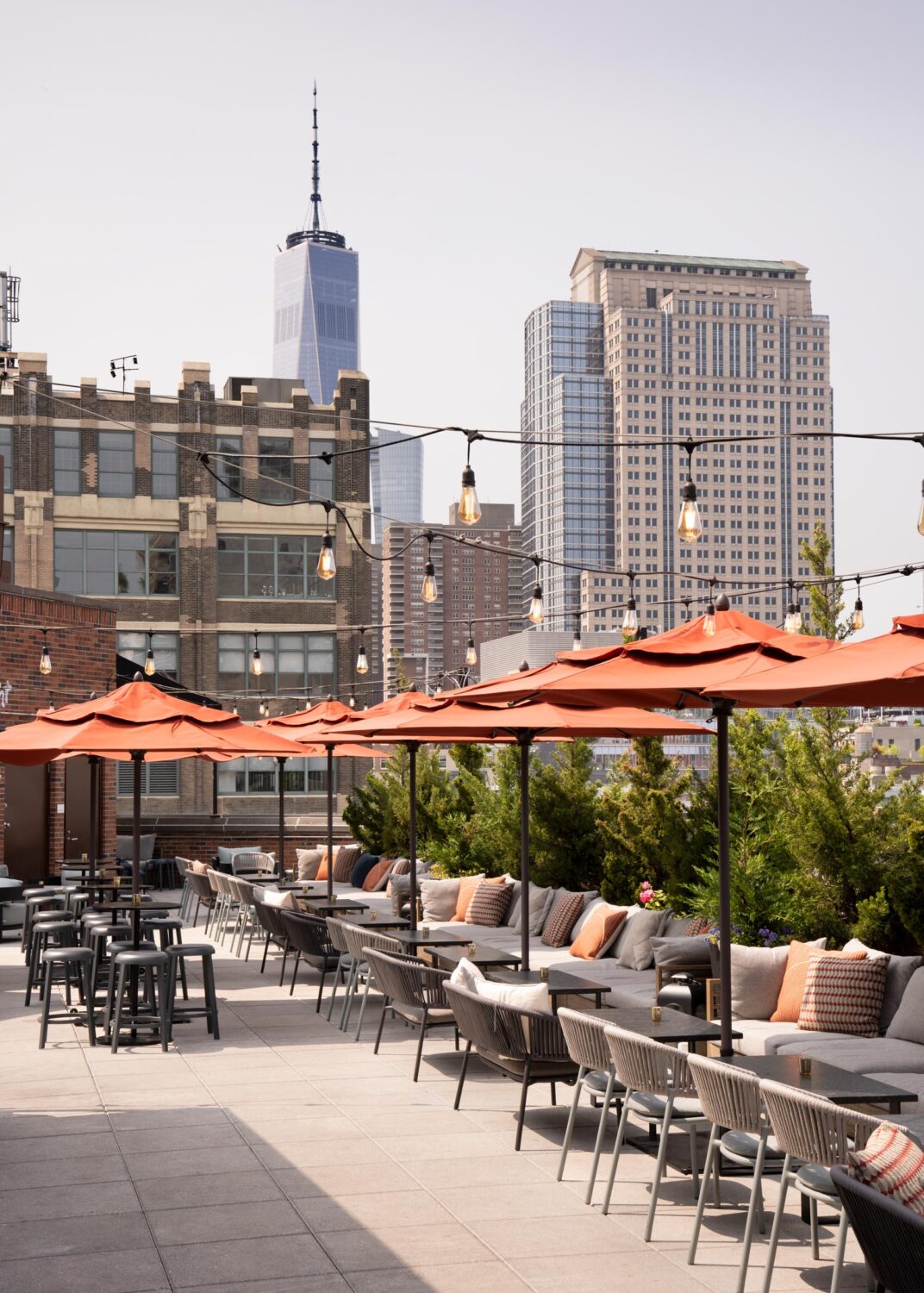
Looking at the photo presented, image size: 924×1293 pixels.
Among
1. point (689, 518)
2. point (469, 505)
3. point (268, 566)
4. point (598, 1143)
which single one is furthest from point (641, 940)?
point (268, 566)

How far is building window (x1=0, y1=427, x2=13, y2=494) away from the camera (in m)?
48.8

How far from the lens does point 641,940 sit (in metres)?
12.8

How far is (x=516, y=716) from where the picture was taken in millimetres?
10625

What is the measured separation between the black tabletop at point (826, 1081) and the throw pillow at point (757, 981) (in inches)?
119

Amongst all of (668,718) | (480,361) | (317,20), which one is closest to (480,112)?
(317,20)

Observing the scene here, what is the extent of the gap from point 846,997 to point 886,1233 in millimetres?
5306

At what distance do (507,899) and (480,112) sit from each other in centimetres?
855

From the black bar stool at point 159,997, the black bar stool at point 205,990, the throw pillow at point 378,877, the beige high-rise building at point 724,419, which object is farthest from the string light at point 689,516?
the beige high-rise building at point 724,419

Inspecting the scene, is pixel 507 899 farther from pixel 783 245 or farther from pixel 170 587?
pixel 783 245

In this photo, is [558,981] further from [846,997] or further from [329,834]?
[329,834]

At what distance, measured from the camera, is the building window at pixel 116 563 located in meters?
49.2

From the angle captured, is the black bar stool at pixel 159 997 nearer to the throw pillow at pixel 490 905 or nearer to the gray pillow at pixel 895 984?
the gray pillow at pixel 895 984

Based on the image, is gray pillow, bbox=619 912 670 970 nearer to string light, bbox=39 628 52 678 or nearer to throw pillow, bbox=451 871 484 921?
throw pillow, bbox=451 871 484 921

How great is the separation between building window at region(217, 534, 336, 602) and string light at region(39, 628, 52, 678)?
87.5 feet
